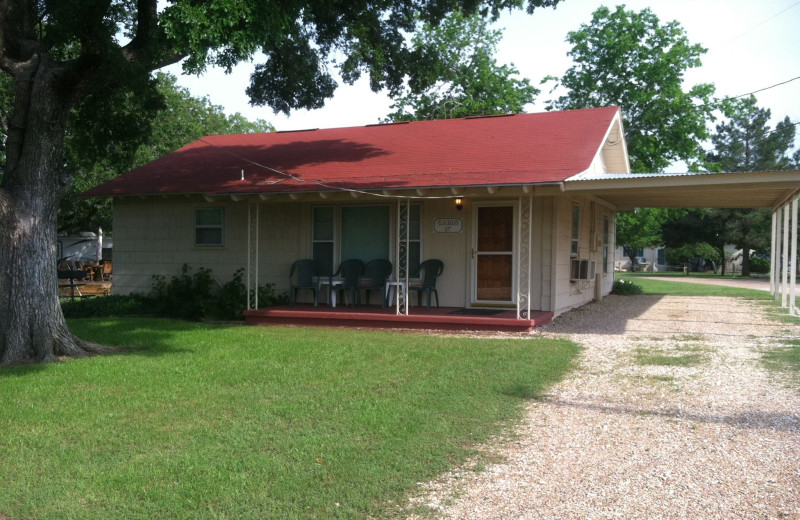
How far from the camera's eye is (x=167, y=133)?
104 feet

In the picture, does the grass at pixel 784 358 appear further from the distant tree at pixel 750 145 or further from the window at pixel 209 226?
the distant tree at pixel 750 145

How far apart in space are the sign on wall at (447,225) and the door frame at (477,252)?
280 mm

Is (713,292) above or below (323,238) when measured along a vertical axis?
below

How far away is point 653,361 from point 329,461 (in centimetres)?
529

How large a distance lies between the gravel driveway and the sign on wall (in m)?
4.44

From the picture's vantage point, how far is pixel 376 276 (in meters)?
13.2

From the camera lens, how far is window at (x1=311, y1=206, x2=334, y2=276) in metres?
13.8

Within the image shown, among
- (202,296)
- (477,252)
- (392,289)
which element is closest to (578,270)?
(477,252)

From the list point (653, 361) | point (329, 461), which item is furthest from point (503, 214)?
point (329, 461)

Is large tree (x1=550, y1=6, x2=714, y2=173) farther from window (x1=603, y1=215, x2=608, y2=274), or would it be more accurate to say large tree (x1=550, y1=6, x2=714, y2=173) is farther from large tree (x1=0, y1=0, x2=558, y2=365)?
large tree (x1=0, y1=0, x2=558, y2=365)

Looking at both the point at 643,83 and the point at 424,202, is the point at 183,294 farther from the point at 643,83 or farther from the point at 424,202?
the point at 643,83

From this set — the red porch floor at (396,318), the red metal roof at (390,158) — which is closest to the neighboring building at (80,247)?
the red metal roof at (390,158)

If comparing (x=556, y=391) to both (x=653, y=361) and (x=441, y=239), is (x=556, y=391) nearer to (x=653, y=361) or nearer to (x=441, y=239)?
(x=653, y=361)

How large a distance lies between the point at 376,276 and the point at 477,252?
2.00 meters
